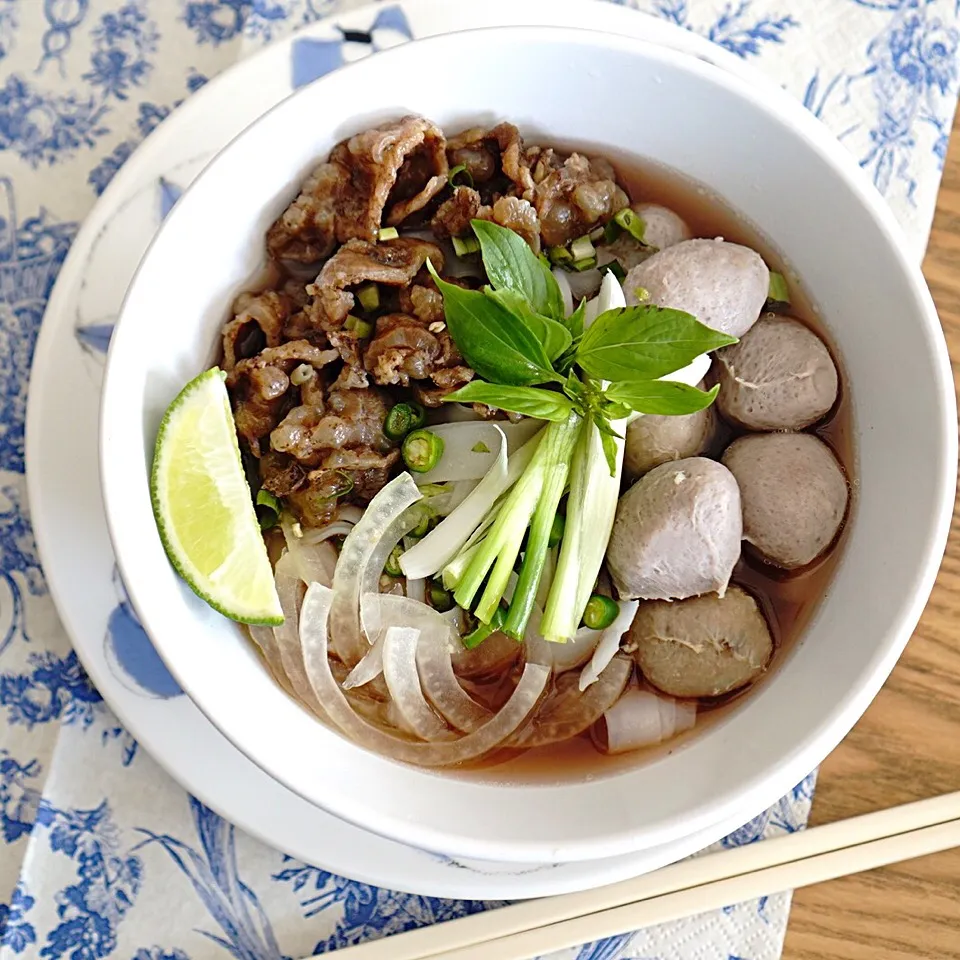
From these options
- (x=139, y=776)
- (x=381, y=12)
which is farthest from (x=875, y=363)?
(x=139, y=776)

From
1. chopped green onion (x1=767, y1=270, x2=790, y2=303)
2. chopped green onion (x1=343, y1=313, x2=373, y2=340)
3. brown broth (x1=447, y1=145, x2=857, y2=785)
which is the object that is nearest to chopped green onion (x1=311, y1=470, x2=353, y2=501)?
chopped green onion (x1=343, y1=313, x2=373, y2=340)

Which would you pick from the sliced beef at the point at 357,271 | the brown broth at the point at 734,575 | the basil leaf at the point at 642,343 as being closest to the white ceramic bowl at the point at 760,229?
the brown broth at the point at 734,575

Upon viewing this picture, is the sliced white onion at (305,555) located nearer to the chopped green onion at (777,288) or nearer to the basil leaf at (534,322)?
the basil leaf at (534,322)

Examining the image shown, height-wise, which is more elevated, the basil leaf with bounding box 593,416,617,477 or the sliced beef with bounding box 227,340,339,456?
the basil leaf with bounding box 593,416,617,477

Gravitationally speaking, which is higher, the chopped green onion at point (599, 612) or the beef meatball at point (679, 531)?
the beef meatball at point (679, 531)

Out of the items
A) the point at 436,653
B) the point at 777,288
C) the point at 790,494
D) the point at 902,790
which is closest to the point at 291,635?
the point at 436,653

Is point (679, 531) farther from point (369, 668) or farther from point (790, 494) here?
point (369, 668)

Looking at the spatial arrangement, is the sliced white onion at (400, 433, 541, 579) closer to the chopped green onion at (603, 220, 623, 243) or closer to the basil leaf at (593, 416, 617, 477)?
the basil leaf at (593, 416, 617, 477)
